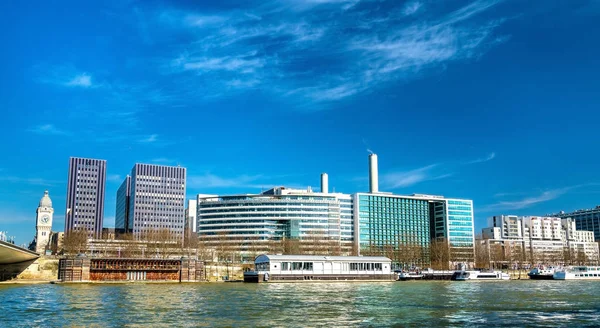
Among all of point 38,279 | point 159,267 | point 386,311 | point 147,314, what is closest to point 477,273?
point 159,267

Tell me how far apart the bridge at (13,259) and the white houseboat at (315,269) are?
52.5 meters

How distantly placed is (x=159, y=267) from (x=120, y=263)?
30.7ft

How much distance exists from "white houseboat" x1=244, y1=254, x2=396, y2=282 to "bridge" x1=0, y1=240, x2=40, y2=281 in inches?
2066

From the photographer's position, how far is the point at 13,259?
130m

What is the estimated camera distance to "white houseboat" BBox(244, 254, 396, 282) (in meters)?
153

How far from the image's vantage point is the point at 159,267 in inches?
5758

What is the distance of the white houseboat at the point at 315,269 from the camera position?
153 m

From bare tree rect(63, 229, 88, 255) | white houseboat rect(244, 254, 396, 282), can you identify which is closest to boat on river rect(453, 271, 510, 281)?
white houseboat rect(244, 254, 396, 282)

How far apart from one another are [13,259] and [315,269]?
236ft

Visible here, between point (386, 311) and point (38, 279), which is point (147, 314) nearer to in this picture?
point (386, 311)

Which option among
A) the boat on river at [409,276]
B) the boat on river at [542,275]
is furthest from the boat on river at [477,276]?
the boat on river at [542,275]

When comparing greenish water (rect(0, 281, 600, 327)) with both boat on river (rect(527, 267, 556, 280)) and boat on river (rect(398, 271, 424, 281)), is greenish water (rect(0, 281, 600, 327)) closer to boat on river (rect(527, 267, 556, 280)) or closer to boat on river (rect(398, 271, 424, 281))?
boat on river (rect(398, 271, 424, 281))

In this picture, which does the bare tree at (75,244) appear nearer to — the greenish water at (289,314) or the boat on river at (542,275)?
the greenish water at (289,314)

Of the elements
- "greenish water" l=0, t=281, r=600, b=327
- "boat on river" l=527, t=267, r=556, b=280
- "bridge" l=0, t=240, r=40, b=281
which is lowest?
"boat on river" l=527, t=267, r=556, b=280
